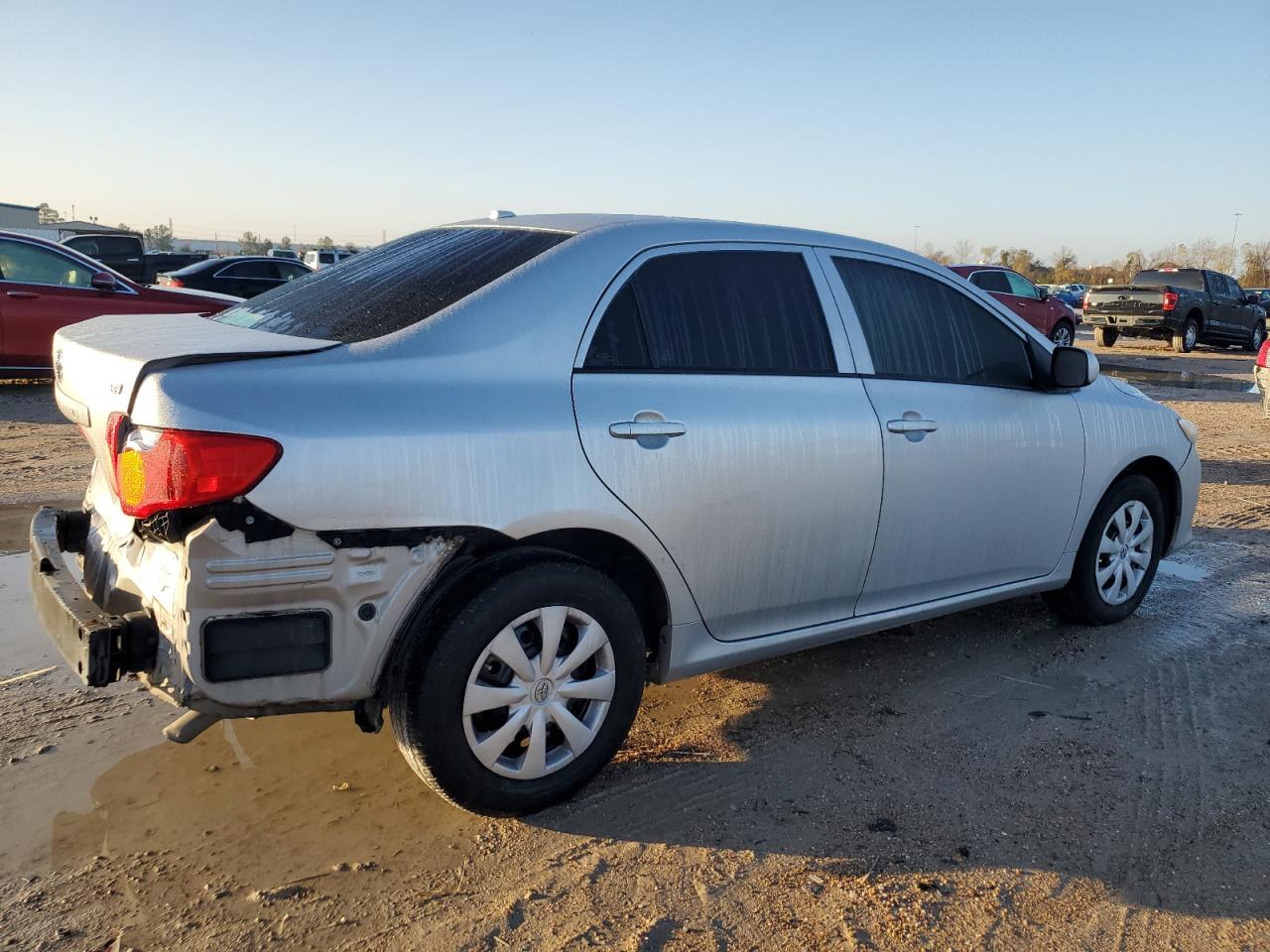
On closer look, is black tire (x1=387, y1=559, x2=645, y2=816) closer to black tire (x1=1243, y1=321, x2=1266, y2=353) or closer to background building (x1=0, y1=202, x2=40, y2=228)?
black tire (x1=1243, y1=321, x2=1266, y2=353)

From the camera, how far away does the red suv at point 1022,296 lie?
1895 centimetres

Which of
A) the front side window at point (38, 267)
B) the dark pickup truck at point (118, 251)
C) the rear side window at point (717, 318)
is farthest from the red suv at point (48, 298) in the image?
the dark pickup truck at point (118, 251)

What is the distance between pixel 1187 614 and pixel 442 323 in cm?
408

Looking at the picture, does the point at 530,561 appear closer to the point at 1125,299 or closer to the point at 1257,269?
the point at 1125,299

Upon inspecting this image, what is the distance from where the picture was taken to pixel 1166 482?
16.5ft

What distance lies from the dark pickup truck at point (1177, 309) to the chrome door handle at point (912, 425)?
2070 cm

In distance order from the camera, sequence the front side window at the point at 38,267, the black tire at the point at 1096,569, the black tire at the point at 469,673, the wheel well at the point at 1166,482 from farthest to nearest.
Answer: the front side window at the point at 38,267 < the wheel well at the point at 1166,482 < the black tire at the point at 1096,569 < the black tire at the point at 469,673

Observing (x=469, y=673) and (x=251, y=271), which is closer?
(x=469, y=673)

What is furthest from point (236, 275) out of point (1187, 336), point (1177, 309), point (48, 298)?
point (1187, 336)

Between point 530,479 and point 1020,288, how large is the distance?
725 inches

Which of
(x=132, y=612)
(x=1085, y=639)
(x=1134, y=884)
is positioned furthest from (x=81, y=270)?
(x=1134, y=884)

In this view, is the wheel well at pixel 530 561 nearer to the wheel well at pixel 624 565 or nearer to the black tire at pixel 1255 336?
the wheel well at pixel 624 565

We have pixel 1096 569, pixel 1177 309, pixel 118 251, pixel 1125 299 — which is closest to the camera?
pixel 1096 569

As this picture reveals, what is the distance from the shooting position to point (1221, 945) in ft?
8.59
